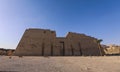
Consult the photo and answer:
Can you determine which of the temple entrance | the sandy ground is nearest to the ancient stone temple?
the temple entrance

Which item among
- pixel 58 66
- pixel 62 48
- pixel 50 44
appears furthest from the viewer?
pixel 62 48

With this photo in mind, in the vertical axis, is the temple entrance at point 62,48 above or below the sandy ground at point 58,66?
above

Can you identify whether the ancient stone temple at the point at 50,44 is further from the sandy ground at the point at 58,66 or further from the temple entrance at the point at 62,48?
the sandy ground at the point at 58,66

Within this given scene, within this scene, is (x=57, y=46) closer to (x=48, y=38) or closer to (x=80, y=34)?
(x=48, y=38)

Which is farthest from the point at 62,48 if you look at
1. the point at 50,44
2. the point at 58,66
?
the point at 58,66

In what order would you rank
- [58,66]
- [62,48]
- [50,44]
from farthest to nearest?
[62,48]
[50,44]
[58,66]

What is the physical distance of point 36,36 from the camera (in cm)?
2039

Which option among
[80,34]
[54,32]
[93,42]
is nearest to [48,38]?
[54,32]

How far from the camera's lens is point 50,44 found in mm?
20656

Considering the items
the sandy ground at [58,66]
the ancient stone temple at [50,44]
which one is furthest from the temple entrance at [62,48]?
the sandy ground at [58,66]

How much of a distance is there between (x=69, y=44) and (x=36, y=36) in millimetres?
5200

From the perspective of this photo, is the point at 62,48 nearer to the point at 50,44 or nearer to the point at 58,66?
the point at 50,44

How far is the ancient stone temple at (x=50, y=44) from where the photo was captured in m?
19.8

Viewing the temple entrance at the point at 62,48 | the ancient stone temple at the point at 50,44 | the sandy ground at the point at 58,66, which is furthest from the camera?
the temple entrance at the point at 62,48
